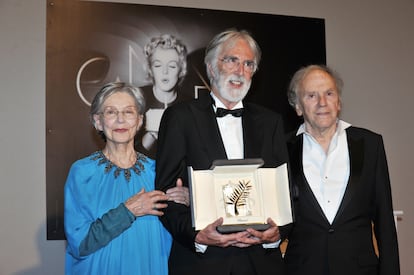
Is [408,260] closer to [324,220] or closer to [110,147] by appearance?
[324,220]

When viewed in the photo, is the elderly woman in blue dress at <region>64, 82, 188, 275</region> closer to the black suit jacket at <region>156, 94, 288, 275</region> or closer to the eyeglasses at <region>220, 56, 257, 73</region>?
the black suit jacket at <region>156, 94, 288, 275</region>

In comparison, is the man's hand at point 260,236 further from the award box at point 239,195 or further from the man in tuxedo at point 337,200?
the man in tuxedo at point 337,200

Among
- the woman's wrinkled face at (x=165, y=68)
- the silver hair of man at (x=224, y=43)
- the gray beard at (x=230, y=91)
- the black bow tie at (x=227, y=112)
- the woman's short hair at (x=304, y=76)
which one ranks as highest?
the woman's wrinkled face at (x=165, y=68)

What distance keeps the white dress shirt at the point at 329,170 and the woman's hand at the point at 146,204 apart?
2.75 feet

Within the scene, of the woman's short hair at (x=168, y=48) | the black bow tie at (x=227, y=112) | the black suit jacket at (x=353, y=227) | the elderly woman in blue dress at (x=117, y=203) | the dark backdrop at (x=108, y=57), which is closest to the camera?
the elderly woman in blue dress at (x=117, y=203)

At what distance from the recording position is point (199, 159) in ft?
6.92

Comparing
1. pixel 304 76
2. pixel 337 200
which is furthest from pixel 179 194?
pixel 304 76

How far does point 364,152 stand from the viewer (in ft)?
8.07

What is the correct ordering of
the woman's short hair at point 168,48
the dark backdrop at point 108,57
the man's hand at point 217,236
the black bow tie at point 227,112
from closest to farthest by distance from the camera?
the man's hand at point 217,236
the black bow tie at point 227,112
the dark backdrop at point 108,57
the woman's short hair at point 168,48

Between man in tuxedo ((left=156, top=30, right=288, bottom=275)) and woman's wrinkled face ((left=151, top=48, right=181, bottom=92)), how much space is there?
1.44m

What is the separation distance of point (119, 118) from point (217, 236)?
0.78 m

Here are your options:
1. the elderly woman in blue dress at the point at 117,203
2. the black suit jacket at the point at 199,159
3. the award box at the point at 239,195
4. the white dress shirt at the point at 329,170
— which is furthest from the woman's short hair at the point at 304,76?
the elderly woman in blue dress at the point at 117,203

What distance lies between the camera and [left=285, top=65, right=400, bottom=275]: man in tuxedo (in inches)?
92.5

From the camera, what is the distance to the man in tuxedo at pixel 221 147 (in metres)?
2.02
